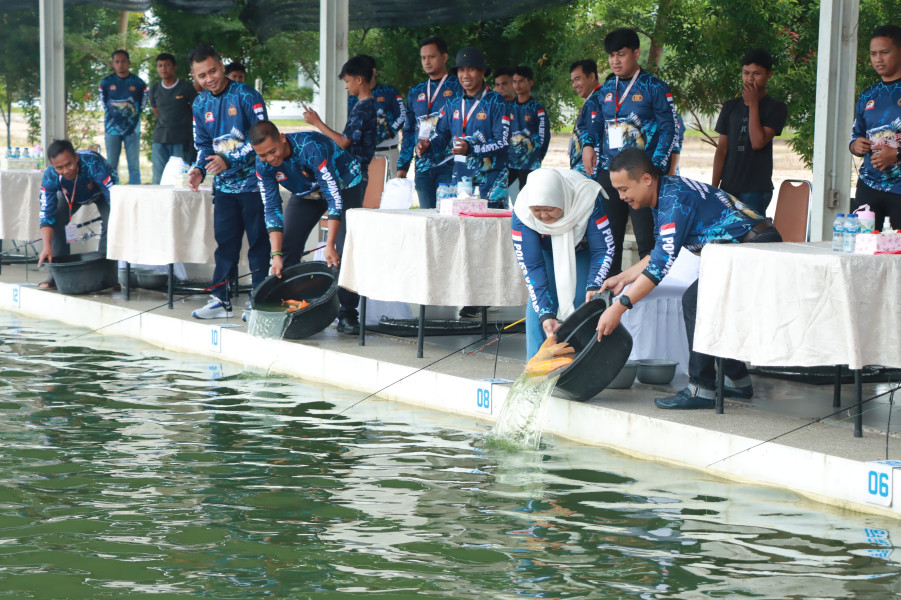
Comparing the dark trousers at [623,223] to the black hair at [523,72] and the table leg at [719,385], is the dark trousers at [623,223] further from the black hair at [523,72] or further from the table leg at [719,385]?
the black hair at [523,72]

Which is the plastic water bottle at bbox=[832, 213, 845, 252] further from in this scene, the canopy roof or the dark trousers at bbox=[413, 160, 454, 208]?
the canopy roof

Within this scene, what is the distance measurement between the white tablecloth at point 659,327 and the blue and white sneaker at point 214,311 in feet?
9.61

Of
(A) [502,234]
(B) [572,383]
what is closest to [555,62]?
(A) [502,234]

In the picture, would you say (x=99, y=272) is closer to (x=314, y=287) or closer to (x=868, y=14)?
(x=314, y=287)

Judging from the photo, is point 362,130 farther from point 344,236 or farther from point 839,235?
point 839,235

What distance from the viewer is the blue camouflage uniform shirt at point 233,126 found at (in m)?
7.65

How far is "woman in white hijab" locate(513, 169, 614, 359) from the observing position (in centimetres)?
566

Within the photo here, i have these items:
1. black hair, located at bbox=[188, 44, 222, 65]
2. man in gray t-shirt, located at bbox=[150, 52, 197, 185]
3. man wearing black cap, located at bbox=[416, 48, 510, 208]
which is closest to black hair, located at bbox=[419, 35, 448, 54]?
man wearing black cap, located at bbox=[416, 48, 510, 208]

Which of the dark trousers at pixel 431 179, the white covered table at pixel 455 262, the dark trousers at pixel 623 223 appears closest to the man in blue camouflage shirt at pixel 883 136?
the dark trousers at pixel 623 223

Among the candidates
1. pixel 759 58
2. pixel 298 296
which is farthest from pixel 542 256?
pixel 759 58

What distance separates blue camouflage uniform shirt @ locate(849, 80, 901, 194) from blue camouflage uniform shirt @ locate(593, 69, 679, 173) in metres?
1.08

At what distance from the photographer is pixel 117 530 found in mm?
4129

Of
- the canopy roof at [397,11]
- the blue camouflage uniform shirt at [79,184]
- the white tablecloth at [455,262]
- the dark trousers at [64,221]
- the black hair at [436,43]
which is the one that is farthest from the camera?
the canopy roof at [397,11]

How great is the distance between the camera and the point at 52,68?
11.8 m
